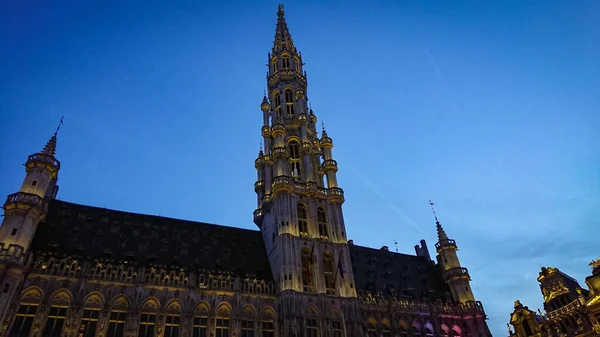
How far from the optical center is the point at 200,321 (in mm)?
40406

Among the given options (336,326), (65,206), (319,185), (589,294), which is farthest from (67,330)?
(589,294)

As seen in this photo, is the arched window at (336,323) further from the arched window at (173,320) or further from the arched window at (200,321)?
the arched window at (173,320)

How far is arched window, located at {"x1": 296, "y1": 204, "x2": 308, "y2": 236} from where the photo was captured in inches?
2020

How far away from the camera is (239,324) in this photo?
41.6m

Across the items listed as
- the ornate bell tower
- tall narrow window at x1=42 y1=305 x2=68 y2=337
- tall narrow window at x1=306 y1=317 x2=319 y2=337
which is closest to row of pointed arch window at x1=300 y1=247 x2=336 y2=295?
the ornate bell tower

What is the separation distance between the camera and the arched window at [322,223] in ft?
172

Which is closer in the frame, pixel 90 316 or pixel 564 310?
pixel 90 316

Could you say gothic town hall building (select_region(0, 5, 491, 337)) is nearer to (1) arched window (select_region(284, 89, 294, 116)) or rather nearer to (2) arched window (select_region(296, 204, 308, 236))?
(2) arched window (select_region(296, 204, 308, 236))

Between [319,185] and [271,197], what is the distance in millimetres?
7971

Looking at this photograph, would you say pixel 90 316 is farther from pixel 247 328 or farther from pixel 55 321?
pixel 247 328

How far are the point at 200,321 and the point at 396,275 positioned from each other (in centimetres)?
3197

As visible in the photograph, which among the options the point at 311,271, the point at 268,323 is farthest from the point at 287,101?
the point at 268,323

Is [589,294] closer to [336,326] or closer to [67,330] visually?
[336,326]

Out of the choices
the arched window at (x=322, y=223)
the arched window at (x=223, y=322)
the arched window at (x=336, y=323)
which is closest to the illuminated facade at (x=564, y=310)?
the arched window at (x=336, y=323)
